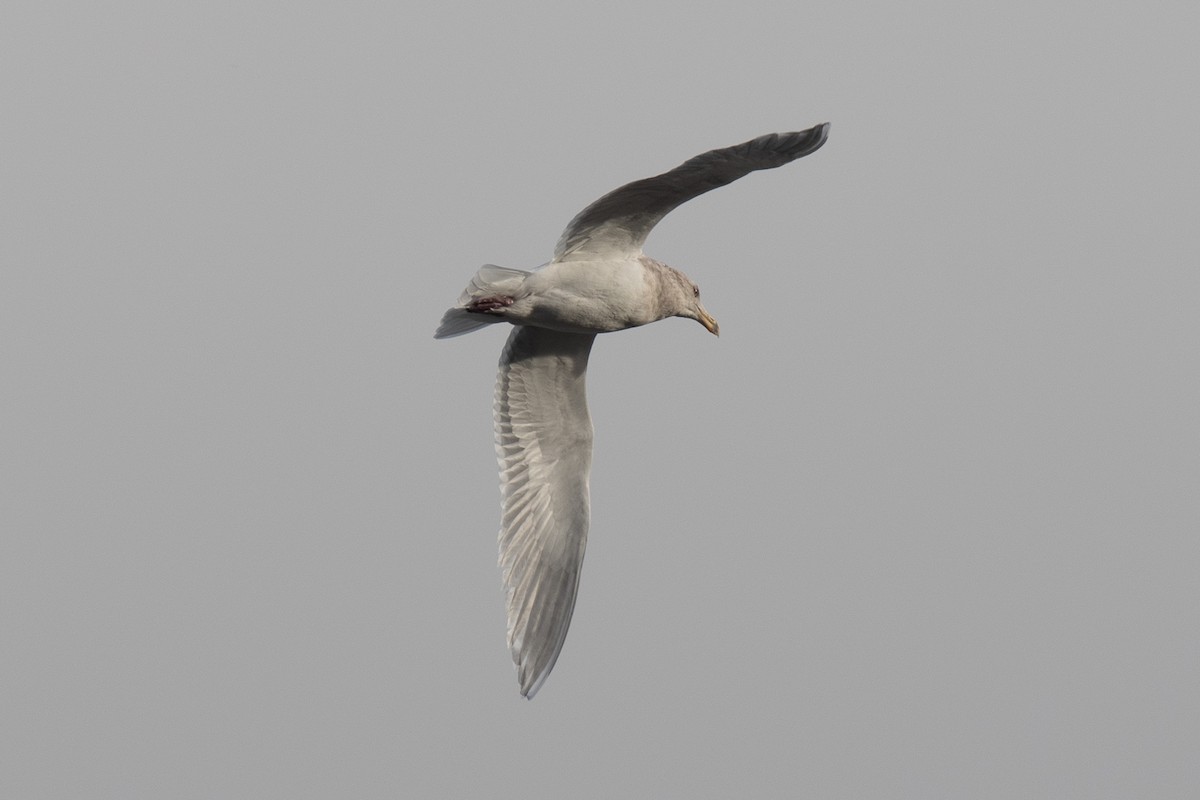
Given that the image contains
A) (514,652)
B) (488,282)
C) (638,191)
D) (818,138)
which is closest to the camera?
(818,138)

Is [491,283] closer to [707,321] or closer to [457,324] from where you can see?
[457,324]

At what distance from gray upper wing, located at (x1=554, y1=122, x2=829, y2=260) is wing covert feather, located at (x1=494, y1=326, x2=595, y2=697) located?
121 cm

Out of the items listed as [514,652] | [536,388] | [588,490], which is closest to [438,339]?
[536,388]

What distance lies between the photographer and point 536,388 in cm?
1078

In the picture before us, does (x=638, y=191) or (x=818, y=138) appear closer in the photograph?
(x=818, y=138)

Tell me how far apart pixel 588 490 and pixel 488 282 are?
198cm

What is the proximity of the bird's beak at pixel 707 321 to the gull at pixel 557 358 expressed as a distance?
1cm

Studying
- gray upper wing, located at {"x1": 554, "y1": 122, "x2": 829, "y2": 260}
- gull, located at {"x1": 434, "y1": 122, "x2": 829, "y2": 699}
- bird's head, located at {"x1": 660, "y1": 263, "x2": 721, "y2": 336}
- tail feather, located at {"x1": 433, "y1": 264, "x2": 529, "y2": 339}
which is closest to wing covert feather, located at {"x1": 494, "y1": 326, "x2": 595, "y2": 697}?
gull, located at {"x1": 434, "y1": 122, "x2": 829, "y2": 699}

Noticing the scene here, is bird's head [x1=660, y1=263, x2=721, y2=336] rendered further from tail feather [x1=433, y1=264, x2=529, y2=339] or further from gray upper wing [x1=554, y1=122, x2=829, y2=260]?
tail feather [x1=433, y1=264, x2=529, y2=339]

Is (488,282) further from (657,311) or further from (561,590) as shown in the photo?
(561,590)

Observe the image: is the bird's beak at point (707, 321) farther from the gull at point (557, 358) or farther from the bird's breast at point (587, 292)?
the bird's breast at point (587, 292)

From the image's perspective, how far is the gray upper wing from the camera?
8234 millimetres

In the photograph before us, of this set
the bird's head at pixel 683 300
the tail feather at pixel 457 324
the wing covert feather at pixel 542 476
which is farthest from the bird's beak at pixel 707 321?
the tail feather at pixel 457 324

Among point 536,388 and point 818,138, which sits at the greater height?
point 818,138
